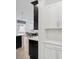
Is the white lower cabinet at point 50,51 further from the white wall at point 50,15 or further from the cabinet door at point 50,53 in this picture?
the white wall at point 50,15

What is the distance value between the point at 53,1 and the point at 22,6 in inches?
143

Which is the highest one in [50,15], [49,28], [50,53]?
[50,15]

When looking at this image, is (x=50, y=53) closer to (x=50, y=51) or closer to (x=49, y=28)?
(x=50, y=51)

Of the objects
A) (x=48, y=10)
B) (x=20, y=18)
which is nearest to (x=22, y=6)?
(x=20, y=18)

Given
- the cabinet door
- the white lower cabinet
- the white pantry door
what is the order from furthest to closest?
the white pantry door → the cabinet door → the white lower cabinet

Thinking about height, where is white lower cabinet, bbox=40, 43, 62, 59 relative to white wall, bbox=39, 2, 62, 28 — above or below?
below

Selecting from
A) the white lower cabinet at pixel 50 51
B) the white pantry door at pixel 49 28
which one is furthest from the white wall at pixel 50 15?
the white lower cabinet at pixel 50 51

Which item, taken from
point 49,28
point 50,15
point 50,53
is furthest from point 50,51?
point 50,15

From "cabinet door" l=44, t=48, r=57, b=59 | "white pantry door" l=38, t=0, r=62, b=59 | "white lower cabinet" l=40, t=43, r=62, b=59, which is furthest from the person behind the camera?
"white pantry door" l=38, t=0, r=62, b=59

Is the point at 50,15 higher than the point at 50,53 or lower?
higher

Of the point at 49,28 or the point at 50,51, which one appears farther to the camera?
the point at 49,28

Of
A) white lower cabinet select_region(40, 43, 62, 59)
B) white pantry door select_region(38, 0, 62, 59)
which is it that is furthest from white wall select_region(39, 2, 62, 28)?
white lower cabinet select_region(40, 43, 62, 59)

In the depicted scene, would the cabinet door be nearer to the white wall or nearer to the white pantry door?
the white pantry door
